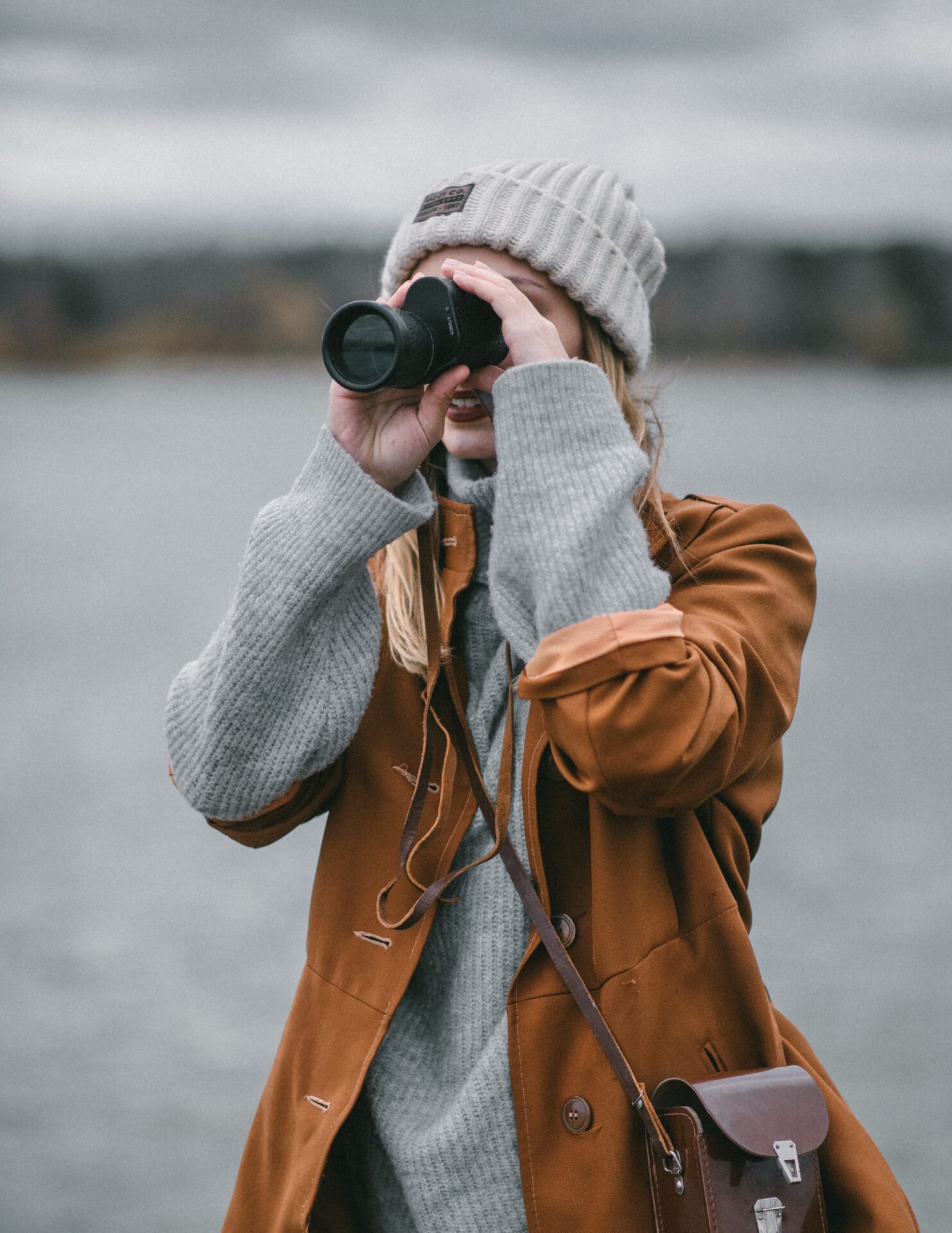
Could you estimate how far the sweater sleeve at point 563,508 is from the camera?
4.42 ft

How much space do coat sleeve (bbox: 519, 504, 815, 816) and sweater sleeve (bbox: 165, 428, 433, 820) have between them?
10.3 inches

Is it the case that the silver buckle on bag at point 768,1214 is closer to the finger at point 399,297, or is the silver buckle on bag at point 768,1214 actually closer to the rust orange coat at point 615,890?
the rust orange coat at point 615,890

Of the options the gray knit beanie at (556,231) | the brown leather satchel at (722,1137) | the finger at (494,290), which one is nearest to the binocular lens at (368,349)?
the finger at (494,290)

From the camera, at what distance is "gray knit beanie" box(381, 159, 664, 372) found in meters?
1.62

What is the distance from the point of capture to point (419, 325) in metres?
1.46

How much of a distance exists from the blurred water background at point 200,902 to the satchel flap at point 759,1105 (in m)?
0.78

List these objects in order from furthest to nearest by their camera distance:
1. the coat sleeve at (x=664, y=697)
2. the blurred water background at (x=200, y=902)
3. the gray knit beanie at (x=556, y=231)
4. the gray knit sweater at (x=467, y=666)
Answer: the blurred water background at (x=200, y=902) → the gray knit beanie at (x=556, y=231) → the gray knit sweater at (x=467, y=666) → the coat sleeve at (x=664, y=697)

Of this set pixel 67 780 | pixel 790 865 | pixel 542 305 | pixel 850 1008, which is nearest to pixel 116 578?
pixel 67 780

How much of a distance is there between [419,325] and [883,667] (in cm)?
673

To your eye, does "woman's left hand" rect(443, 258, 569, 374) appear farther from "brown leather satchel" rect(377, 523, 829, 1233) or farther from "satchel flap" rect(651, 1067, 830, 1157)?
"satchel flap" rect(651, 1067, 830, 1157)

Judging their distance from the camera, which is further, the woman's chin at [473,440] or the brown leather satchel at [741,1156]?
the woman's chin at [473,440]

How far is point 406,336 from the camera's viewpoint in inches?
56.3

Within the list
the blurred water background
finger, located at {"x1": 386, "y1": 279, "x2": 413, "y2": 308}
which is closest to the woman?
finger, located at {"x1": 386, "y1": 279, "x2": 413, "y2": 308}

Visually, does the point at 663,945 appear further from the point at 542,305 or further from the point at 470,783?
the point at 542,305
